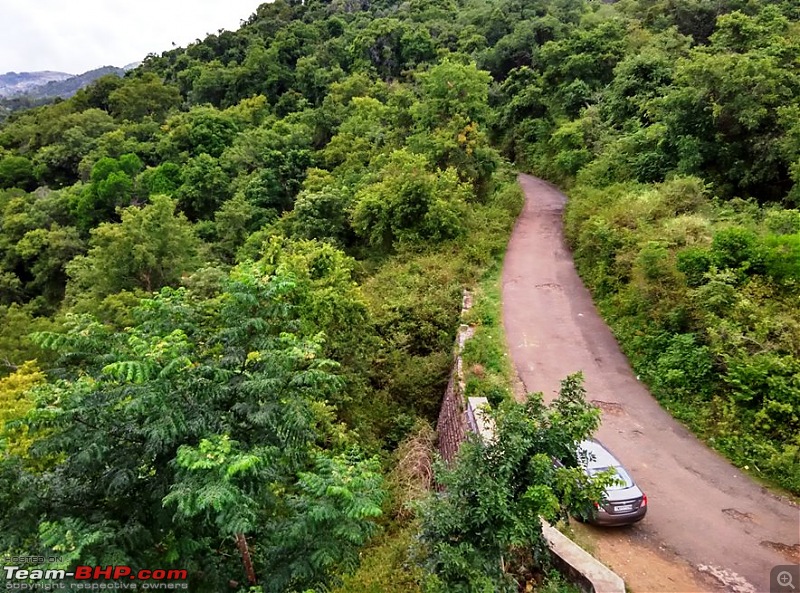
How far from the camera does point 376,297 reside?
15.3 m

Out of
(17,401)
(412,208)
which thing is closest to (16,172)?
(17,401)

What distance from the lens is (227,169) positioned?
1281 inches

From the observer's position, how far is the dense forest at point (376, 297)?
4551mm

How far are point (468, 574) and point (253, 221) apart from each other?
24642 millimetres

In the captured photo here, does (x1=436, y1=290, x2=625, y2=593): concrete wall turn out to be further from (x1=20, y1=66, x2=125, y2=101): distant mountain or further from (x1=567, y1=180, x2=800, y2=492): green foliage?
(x1=20, y1=66, x2=125, y2=101): distant mountain

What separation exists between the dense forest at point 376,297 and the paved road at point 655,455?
0.57 meters

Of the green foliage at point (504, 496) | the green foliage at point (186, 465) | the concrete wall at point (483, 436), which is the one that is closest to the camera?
the green foliage at point (186, 465)

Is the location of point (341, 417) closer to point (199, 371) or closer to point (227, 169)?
point (199, 371)

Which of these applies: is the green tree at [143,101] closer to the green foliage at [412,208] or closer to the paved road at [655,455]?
the green foliage at [412,208]

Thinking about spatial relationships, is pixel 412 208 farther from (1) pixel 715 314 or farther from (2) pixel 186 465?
(2) pixel 186 465

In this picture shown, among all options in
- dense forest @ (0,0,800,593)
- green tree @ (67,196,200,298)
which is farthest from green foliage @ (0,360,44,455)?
green tree @ (67,196,200,298)

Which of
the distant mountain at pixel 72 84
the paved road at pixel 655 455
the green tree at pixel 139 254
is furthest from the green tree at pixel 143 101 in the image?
the distant mountain at pixel 72 84

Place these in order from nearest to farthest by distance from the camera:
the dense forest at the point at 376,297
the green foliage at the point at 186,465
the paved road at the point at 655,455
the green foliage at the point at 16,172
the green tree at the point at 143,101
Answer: the green foliage at the point at 186,465, the dense forest at the point at 376,297, the paved road at the point at 655,455, the green foliage at the point at 16,172, the green tree at the point at 143,101

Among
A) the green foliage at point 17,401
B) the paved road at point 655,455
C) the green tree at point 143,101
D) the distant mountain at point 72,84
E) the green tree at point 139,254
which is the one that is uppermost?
the distant mountain at point 72,84
